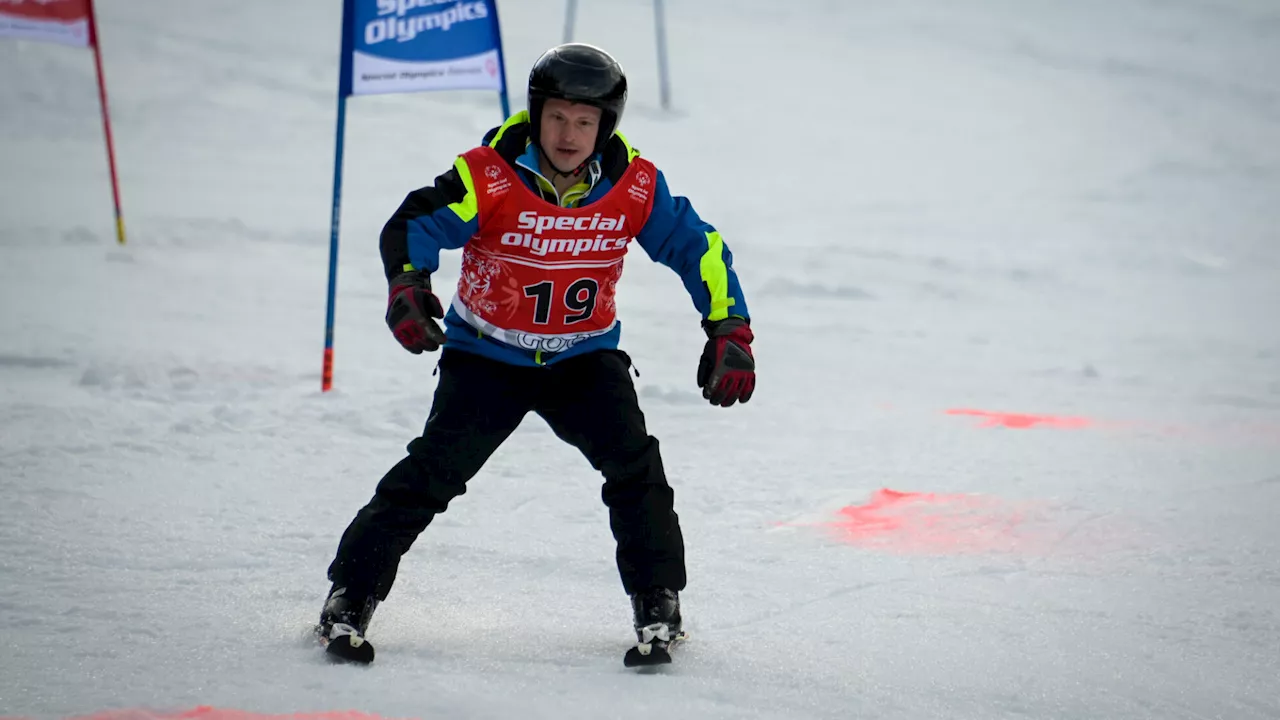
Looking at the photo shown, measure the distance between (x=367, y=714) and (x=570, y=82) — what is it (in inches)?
56.3

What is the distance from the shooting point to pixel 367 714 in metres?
2.30

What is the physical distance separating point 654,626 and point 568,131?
1.16 m

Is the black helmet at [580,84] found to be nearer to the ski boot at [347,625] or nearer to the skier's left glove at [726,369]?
the skier's left glove at [726,369]

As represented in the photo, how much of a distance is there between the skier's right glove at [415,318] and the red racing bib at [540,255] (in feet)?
1.02

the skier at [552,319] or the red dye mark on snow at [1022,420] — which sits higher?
the skier at [552,319]

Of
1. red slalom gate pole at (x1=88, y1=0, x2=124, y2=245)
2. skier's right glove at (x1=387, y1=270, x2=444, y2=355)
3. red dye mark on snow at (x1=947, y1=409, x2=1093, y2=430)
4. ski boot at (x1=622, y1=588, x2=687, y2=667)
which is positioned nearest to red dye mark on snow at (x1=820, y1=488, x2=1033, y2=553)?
ski boot at (x1=622, y1=588, x2=687, y2=667)

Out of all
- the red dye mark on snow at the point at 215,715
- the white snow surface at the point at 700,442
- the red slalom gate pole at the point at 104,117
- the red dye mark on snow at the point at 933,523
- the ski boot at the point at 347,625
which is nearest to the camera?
the red dye mark on snow at the point at 215,715

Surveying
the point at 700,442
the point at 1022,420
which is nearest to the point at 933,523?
the point at 700,442

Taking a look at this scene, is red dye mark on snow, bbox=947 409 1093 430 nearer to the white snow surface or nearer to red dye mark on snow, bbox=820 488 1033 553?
the white snow surface

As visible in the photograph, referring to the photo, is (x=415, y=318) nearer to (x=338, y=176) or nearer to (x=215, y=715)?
(x=215, y=715)

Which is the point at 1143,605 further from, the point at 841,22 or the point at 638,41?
the point at 841,22

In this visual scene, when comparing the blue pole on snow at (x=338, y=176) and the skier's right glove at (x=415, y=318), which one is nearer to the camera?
the skier's right glove at (x=415, y=318)

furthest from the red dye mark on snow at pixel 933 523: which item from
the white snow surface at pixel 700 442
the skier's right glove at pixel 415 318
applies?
the skier's right glove at pixel 415 318

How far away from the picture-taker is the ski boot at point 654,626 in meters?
2.64
